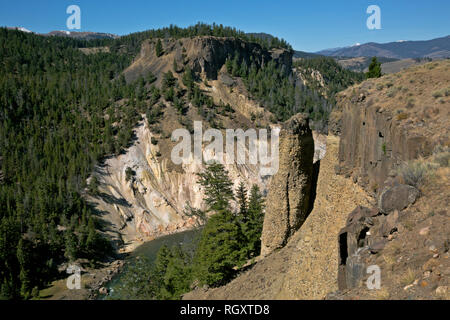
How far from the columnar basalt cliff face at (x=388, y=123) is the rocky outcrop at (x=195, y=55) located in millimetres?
79548

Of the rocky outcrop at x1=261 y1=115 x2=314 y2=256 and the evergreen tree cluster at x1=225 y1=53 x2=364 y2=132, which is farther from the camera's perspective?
the evergreen tree cluster at x1=225 y1=53 x2=364 y2=132

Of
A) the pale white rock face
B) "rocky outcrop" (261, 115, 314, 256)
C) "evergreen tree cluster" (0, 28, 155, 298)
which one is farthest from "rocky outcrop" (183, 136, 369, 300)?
the pale white rock face

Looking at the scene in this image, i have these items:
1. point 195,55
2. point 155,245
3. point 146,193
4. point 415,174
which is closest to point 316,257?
point 415,174

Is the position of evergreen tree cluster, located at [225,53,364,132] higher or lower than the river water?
higher

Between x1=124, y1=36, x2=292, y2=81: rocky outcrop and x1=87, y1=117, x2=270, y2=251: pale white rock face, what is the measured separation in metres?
32.6

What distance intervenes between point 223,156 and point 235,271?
41.1 metres

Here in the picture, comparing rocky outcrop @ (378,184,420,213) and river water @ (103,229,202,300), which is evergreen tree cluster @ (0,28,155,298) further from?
rocky outcrop @ (378,184,420,213)

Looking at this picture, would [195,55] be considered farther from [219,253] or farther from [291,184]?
[291,184]

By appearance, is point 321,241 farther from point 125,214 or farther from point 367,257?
point 125,214

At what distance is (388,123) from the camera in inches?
549

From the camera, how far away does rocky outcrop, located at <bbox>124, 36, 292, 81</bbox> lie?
94.6 meters

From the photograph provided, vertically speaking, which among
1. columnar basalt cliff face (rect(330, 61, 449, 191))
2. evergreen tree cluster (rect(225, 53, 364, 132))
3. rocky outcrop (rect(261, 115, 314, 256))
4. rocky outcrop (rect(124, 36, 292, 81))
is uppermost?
rocky outcrop (rect(124, 36, 292, 81))

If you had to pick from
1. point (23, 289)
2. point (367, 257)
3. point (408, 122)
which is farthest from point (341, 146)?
point (23, 289)

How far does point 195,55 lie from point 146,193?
157 ft
